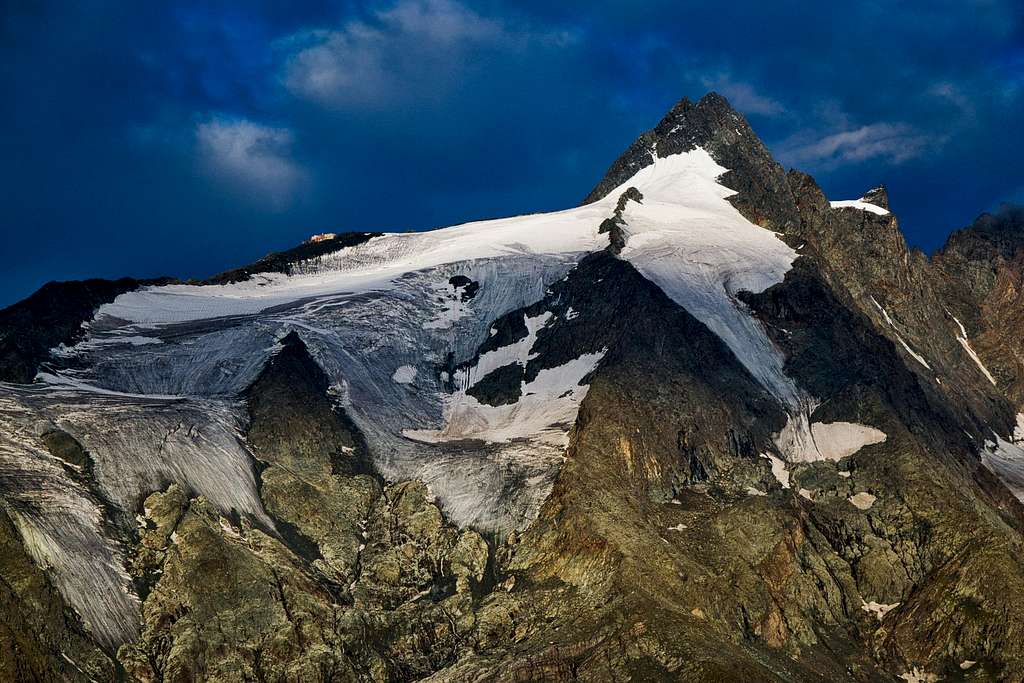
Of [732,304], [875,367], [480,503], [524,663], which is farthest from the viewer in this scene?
[732,304]

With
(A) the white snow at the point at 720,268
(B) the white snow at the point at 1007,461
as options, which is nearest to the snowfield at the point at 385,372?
(A) the white snow at the point at 720,268

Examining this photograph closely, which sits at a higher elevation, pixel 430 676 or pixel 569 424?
pixel 569 424

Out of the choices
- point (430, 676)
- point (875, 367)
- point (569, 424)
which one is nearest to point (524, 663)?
point (430, 676)

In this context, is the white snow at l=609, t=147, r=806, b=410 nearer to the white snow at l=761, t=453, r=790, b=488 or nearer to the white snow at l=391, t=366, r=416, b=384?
the white snow at l=761, t=453, r=790, b=488

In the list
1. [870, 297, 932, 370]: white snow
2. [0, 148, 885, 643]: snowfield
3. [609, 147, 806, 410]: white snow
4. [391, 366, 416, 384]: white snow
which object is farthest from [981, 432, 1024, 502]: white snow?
[391, 366, 416, 384]: white snow

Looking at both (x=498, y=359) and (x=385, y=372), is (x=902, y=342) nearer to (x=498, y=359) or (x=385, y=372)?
(x=498, y=359)

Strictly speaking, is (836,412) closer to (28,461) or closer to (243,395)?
(243,395)

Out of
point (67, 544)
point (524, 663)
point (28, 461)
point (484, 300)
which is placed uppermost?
point (484, 300)

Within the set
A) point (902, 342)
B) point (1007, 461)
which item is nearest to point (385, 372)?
point (1007, 461)
